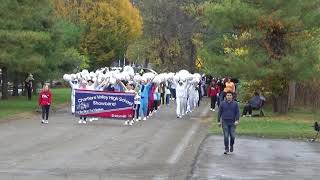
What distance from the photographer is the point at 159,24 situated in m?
70.6

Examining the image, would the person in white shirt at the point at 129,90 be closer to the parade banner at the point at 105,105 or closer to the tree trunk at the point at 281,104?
the parade banner at the point at 105,105

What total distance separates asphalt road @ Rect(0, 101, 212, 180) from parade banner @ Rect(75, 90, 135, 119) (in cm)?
41

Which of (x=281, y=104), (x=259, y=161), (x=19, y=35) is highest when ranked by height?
(x=19, y=35)

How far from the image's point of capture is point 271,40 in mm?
32375

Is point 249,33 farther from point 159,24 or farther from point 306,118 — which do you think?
point 159,24

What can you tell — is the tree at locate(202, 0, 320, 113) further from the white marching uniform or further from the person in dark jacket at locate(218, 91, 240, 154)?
the person in dark jacket at locate(218, 91, 240, 154)

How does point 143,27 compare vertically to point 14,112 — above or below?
above

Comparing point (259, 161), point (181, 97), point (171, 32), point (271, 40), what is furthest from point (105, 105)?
point (171, 32)

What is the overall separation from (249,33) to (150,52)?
44.2 metres

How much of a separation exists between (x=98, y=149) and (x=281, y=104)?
16.6m

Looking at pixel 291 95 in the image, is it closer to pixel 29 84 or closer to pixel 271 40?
pixel 271 40

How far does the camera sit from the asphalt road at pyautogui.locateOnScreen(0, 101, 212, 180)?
1409 cm

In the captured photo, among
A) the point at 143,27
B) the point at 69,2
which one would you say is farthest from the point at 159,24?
the point at 69,2

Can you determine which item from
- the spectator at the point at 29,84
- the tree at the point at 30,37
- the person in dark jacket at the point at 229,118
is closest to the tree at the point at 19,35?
the tree at the point at 30,37
